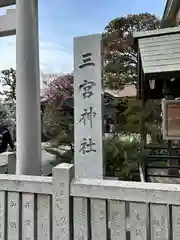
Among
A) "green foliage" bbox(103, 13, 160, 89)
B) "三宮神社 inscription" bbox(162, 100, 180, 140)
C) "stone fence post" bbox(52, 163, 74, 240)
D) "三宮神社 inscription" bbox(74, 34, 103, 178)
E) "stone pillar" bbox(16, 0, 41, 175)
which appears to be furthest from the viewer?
"green foliage" bbox(103, 13, 160, 89)

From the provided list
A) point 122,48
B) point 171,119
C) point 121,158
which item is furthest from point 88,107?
point 122,48

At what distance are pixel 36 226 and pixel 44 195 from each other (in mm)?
256

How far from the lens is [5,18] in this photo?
15.8 ft

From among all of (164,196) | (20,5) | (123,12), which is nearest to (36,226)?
(164,196)

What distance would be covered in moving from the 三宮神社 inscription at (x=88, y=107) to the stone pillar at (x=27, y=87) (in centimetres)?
84

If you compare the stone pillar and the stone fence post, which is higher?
the stone pillar

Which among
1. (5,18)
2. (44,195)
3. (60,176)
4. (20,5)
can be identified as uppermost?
(5,18)

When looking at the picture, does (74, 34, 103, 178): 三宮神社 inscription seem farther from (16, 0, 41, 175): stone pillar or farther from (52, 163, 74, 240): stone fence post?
(52, 163, 74, 240): stone fence post

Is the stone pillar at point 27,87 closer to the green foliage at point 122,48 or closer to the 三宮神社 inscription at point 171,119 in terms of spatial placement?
the 三宮神社 inscription at point 171,119

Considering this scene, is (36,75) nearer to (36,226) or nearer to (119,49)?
(36,226)

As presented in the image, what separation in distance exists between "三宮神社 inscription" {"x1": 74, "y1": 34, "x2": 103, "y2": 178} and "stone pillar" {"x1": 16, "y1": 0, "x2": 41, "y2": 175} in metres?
0.84

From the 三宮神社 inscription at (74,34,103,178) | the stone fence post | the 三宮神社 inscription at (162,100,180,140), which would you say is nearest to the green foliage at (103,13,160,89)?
the 三宮神社 inscription at (162,100,180,140)

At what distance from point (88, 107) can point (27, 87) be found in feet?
3.56

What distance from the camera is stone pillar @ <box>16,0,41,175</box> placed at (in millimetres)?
3670
